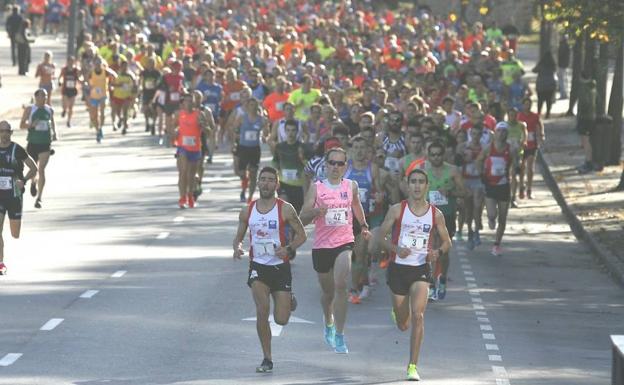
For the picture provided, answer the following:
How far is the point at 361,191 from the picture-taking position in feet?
67.1

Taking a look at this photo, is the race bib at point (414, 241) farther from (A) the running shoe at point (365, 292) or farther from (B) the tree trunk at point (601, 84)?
(B) the tree trunk at point (601, 84)

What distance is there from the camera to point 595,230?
28000 mm

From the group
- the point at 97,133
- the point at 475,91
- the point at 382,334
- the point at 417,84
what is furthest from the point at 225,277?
the point at 97,133

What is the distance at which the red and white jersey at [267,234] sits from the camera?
52.3 feet

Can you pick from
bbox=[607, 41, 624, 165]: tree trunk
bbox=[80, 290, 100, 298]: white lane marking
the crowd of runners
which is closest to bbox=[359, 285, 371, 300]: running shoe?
the crowd of runners

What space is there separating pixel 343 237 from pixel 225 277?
5092 millimetres

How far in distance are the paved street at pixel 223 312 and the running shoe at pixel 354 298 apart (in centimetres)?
22

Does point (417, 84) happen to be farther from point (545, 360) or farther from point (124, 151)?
point (545, 360)

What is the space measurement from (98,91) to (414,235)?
2659 centimetres

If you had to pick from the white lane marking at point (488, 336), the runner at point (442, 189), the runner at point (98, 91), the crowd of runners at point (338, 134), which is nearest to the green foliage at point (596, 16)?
the crowd of runners at point (338, 134)

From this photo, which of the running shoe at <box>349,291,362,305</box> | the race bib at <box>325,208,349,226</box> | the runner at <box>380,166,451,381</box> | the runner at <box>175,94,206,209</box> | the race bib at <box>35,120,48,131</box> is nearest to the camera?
the runner at <box>380,166,451,381</box>

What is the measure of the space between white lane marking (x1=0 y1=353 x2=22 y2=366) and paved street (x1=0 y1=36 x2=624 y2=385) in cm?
2

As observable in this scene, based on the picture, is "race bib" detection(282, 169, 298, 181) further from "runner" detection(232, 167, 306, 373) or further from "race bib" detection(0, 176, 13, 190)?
"runner" detection(232, 167, 306, 373)

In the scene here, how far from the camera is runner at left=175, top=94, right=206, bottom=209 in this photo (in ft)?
96.8
